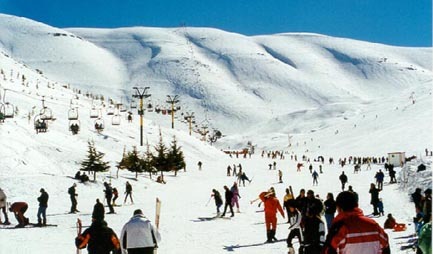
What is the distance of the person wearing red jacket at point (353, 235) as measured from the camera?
573 cm

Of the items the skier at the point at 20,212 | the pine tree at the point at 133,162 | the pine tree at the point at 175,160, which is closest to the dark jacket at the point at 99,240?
the skier at the point at 20,212

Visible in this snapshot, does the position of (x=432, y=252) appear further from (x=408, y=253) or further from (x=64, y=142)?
(x=64, y=142)

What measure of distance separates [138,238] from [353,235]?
3384mm

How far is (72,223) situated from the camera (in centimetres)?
1980

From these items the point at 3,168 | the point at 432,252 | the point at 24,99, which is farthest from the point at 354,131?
the point at 432,252

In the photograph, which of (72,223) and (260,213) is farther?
(260,213)

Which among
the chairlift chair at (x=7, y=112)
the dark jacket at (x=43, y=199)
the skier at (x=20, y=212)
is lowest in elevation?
the skier at (x=20, y=212)

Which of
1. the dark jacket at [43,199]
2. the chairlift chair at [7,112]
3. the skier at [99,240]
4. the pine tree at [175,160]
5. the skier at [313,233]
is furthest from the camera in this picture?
the pine tree at [175,160]

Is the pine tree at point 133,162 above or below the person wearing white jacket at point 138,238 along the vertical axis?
above

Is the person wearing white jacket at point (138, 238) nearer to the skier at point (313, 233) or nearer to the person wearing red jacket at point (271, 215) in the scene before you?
the skier at point (313, 233)

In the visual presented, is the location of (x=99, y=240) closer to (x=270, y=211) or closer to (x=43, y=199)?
(x=270, y=211)

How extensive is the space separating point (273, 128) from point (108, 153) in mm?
130475

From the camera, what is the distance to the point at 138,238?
811 centimetres

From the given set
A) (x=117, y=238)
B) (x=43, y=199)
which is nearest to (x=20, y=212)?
(x=43, y=199)
